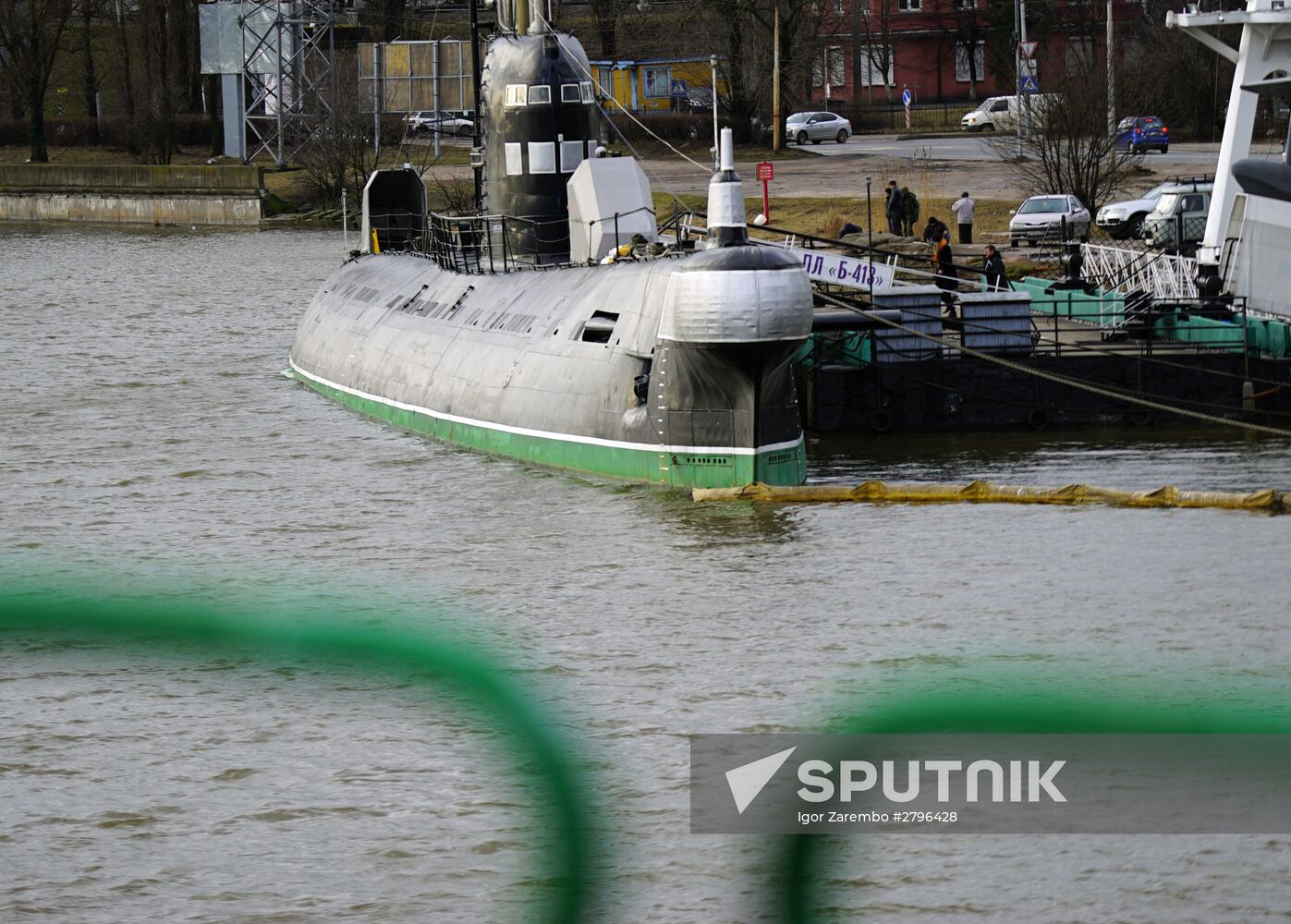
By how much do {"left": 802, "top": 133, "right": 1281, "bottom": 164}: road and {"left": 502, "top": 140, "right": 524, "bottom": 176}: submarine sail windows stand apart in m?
36.9

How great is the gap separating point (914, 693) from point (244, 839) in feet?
21.4

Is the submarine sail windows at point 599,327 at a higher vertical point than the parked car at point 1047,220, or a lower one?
lower

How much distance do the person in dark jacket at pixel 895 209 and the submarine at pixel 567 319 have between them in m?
15.5

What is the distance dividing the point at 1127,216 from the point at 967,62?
51.8 meters

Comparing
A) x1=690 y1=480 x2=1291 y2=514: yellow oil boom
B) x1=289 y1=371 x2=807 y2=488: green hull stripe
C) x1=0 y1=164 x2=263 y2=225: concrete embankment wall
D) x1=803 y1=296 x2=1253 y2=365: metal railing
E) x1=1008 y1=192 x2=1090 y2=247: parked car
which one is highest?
x1=0 y1=164 x2=263 y2=225: concrete embankment wall

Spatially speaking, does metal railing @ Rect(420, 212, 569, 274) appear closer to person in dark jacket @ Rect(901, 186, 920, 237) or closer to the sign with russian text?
the sign with russian text

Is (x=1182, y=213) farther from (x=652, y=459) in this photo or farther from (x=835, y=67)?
(x=835, y=67)

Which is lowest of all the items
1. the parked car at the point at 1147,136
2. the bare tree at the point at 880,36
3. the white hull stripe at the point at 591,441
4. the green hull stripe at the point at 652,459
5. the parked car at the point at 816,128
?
the green hull stripe at the point at 652,459

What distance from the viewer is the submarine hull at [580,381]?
963 inches

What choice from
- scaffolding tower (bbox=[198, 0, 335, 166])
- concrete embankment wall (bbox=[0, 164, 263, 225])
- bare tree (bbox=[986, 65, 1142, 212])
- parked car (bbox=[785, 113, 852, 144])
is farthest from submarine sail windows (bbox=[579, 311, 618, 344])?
scaffolding tower (bbox=[198, 0, 335, 166])

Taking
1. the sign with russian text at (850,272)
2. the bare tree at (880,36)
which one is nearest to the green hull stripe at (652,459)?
the sign with russian text at (850,272)

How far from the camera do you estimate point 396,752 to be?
53.2ft

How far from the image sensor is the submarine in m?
24.1

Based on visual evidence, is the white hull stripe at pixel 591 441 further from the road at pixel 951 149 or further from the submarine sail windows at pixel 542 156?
the road at pixel 951 149
